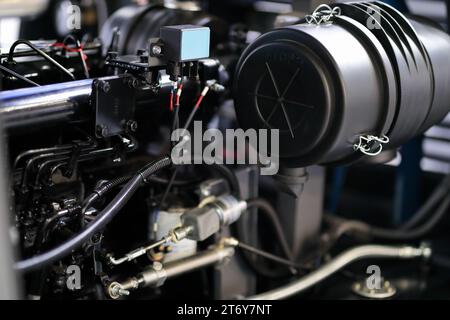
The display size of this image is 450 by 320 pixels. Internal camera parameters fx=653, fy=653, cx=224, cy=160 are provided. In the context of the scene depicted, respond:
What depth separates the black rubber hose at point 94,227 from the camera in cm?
87

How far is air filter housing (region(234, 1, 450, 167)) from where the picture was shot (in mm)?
1059

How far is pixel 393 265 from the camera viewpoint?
1.69 m

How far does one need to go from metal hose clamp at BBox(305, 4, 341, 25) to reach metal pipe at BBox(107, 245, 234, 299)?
48cm

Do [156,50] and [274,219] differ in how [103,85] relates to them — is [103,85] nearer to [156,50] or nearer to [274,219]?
[156,50]

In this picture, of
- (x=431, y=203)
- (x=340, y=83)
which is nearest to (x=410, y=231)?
(x=431, y=203)

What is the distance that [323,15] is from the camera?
1.17 m

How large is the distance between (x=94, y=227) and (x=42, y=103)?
0.68 ft

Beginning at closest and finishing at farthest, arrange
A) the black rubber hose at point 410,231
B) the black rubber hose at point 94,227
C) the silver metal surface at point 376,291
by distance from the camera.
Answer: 1. the black rubber hose at point 94,227
2. the silver metal surface at point 376,291
3. the black rubber hose at point 410,231

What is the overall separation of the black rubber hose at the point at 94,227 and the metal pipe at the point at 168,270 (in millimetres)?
153

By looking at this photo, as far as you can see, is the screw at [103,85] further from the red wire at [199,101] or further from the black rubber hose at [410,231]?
the black rubber hose at [410,231]

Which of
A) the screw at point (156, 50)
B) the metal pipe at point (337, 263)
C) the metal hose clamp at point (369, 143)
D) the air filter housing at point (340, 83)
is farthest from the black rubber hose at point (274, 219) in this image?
the screw at point (156, 50)
